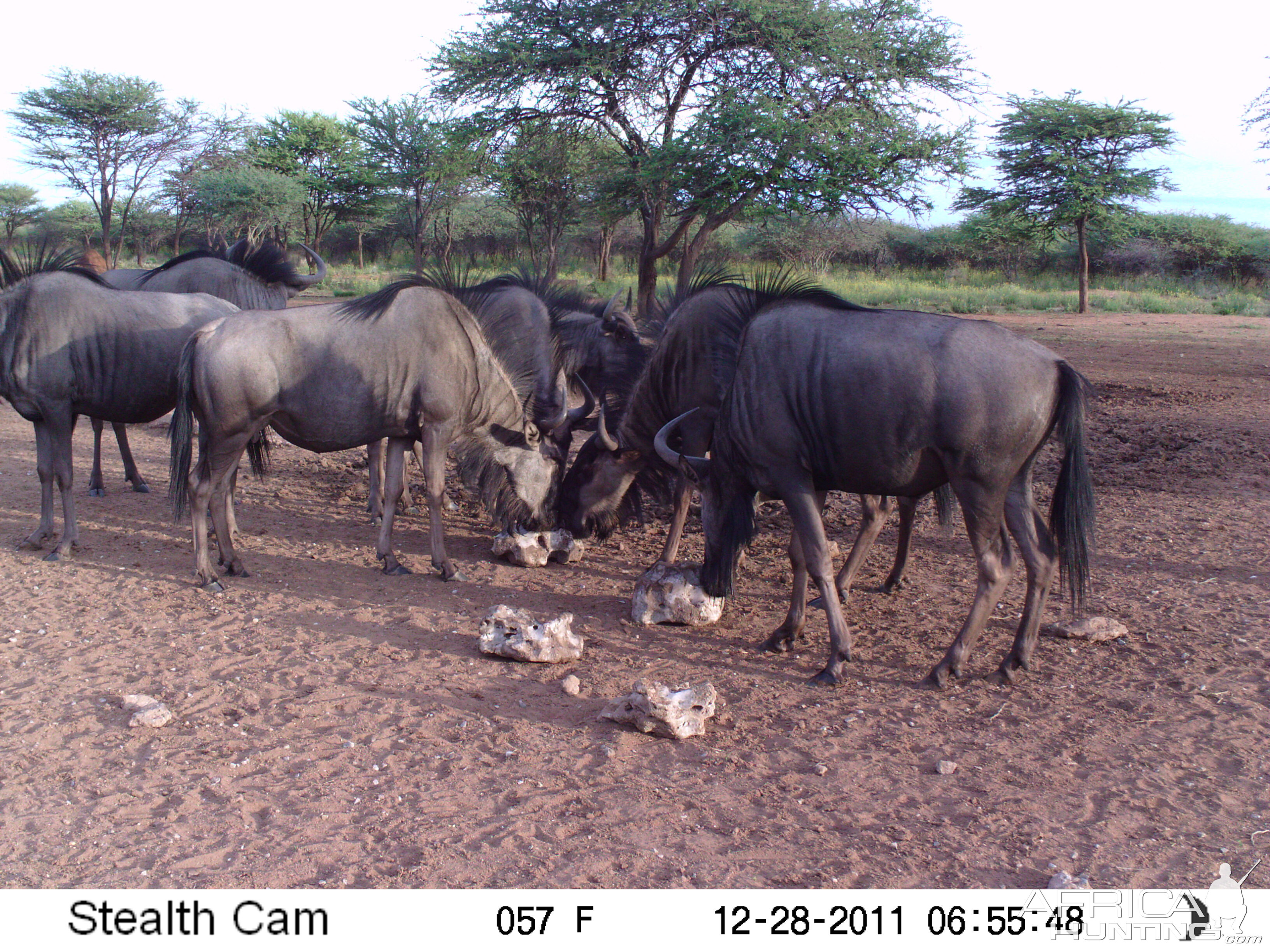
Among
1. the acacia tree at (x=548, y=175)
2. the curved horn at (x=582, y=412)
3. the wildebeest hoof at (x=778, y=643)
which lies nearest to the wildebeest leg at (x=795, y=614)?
the wildebeest hoof at (x=778, y=643)

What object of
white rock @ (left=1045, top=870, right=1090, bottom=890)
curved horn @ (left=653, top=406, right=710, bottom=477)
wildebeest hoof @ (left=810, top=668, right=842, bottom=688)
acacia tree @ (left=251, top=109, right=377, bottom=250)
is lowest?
white rock @ (left=1045, top=870, right=1090, bottom=890)

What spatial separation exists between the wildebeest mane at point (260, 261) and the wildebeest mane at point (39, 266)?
6.27ft

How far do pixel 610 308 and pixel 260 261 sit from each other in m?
3.27

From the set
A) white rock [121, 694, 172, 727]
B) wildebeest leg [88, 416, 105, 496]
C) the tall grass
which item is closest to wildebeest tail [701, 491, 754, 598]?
white rock [121, 694, 172, 727]

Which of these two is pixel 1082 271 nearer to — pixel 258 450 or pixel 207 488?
pixel 258 450

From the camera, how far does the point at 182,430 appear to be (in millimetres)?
5922

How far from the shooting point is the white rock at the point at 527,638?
4695mm

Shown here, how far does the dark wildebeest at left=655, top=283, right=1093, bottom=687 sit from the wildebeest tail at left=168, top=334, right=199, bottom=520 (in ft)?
10.5

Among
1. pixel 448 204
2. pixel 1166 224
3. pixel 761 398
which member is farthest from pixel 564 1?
pixel 1166 224

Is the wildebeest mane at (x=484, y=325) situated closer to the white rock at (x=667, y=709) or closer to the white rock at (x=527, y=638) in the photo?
the white rock at (x=527, y=638)

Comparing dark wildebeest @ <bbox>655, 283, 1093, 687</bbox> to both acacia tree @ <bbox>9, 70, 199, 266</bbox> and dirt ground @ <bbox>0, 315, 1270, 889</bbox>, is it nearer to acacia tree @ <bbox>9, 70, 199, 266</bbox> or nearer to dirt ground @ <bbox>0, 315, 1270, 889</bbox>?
dirt ground @ <bbox>0, 315, 1270, 889</bbox>

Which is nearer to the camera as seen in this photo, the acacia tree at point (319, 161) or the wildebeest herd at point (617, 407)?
the wildebeest herd at point (617, 407)

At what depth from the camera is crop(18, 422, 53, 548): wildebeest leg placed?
631cm

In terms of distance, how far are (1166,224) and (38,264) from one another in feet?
124
